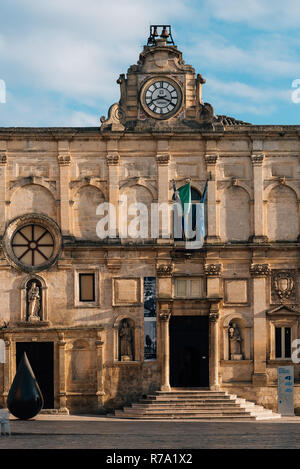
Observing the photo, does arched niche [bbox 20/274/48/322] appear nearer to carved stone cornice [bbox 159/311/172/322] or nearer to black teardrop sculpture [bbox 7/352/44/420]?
black teardrop sculpture [bbox 7/352/44/420]

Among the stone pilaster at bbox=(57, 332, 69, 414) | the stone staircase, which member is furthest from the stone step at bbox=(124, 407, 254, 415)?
the stone pilaster at bbox=(57, 332, 69, 414)

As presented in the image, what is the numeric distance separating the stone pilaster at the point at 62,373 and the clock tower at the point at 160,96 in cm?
1001

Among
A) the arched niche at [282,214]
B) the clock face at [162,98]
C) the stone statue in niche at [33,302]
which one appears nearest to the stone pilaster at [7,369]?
the stone statue in niche at [33,302]

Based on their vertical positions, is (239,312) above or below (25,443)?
above

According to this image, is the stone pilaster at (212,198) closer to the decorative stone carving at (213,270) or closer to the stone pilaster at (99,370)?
the decorative stone carving at (213,270)

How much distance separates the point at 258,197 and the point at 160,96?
6314 millimetres

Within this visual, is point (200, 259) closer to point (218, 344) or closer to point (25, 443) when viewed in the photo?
point (218, 344)

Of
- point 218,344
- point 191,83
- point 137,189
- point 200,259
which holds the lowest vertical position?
point 218,344

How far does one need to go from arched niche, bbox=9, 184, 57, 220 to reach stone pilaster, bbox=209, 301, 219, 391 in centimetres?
819

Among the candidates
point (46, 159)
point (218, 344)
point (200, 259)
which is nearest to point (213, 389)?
point (218, 344)

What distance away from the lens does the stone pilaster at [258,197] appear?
5128cm

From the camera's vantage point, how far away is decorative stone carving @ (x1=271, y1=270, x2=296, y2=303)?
51094 millimetres

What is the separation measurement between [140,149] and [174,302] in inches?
277

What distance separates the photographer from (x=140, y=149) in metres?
51.7
